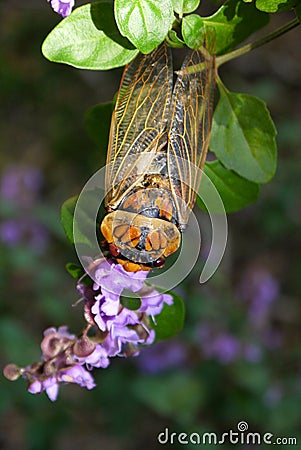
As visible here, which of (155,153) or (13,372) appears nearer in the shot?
(155,153)

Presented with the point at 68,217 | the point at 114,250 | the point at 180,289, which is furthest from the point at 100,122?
the point at 180,289

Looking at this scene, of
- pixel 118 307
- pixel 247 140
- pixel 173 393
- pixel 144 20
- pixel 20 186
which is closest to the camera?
pixel 144 20

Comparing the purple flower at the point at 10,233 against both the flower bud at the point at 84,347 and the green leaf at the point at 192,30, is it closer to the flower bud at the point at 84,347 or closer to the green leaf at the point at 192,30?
the flower bud at the point at 84,347

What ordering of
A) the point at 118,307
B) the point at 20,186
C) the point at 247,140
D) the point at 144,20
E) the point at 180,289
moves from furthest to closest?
the point at 20,186 < the point at 180,289 < the point at 247,140 < the point at 118,307 < the point at 144,20

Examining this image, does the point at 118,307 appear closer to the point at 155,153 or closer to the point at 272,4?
the point at 155,153

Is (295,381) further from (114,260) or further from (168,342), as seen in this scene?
(114,260)

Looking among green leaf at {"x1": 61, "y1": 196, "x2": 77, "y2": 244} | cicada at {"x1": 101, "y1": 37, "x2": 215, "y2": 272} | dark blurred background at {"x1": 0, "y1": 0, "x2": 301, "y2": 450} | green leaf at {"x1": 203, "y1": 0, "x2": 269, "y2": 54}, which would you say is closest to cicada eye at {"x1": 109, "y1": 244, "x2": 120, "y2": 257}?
cicada at {"x1": 101, "y1": 37, "x2": 215, "y2": 272}

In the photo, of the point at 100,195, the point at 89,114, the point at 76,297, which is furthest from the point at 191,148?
the point at 76,297

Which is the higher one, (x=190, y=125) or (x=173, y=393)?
(x=173, y=393)
